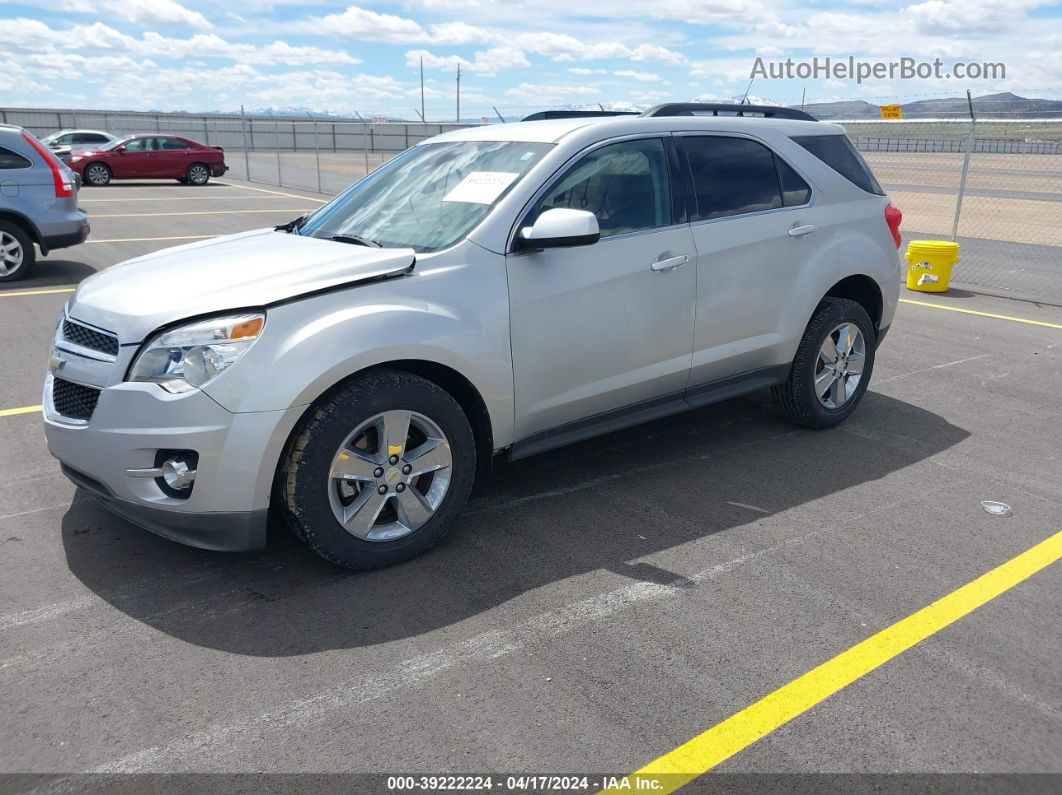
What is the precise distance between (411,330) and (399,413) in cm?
35

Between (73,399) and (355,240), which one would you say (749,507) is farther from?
(73,399)

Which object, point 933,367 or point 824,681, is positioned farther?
point 933,367

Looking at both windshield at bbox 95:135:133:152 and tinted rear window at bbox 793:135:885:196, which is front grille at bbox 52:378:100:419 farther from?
windshield at bbox 95:135:133:152

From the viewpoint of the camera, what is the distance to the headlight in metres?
3.40

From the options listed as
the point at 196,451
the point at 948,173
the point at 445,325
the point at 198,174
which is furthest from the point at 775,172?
the point at 948,173

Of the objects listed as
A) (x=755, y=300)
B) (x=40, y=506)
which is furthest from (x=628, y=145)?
(x=40, y=506)

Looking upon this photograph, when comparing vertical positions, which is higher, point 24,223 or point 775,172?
point 775,172

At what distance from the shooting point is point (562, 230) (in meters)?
3.84

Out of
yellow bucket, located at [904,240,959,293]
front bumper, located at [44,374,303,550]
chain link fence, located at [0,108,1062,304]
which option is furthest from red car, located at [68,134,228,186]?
front bumper, located at [44,374,303,550]

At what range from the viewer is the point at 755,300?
4977mm

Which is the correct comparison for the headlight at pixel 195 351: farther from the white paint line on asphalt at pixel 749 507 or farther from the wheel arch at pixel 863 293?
the wheel arch at pixel 863 293

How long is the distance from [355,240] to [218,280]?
0.78 meters

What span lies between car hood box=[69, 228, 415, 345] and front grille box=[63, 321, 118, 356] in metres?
0.04

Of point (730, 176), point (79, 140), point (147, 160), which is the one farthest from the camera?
point (79, 140)
